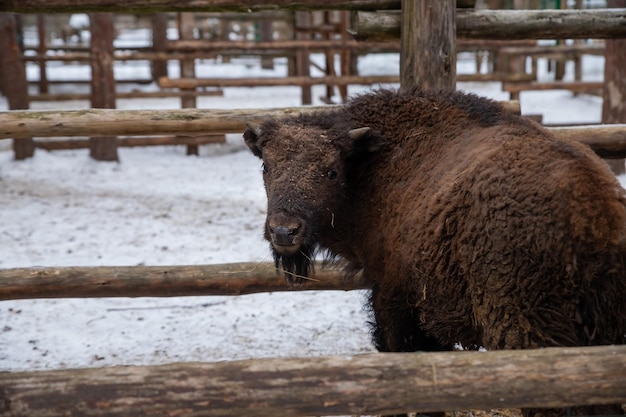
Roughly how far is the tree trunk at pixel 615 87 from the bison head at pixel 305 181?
6385 millimetres

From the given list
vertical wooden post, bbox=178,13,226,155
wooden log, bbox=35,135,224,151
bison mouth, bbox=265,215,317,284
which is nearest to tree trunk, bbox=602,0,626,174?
vertical wooden post, bbox=178,13,226,155

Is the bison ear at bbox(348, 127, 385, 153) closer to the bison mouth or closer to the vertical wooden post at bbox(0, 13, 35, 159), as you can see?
the bison mouth

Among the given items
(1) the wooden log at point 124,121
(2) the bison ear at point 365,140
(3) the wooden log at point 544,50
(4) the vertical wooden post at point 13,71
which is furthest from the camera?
(3) the wooden log at point 544,50

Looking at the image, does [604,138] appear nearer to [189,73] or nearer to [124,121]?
[124,121]

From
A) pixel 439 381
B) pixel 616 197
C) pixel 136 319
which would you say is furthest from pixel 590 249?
pixel 136 319

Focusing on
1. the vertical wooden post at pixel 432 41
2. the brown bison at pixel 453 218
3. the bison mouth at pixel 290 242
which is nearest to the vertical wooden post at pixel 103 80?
the vertical wooden post at pixel 432 41

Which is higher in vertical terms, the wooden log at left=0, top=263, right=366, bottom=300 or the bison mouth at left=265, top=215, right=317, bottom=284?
the bison mouth at left=265, top=215, right=317, bottom=284

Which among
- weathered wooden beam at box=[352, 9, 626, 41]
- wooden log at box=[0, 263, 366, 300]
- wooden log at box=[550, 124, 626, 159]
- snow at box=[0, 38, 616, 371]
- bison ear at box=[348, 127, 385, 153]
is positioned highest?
weathered wooden beam at box=[352, 9, 626, 41]

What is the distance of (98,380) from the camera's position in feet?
6.68

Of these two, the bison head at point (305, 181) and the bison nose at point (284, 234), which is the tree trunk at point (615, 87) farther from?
the bison nose at point (284, 234)

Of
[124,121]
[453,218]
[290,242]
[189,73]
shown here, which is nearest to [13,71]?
[189,73]

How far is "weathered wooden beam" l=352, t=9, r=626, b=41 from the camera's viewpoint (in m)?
4.81

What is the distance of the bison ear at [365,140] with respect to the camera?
11.2 ft

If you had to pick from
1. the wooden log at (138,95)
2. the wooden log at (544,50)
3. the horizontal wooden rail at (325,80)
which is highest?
the wooden log at (544,50)
